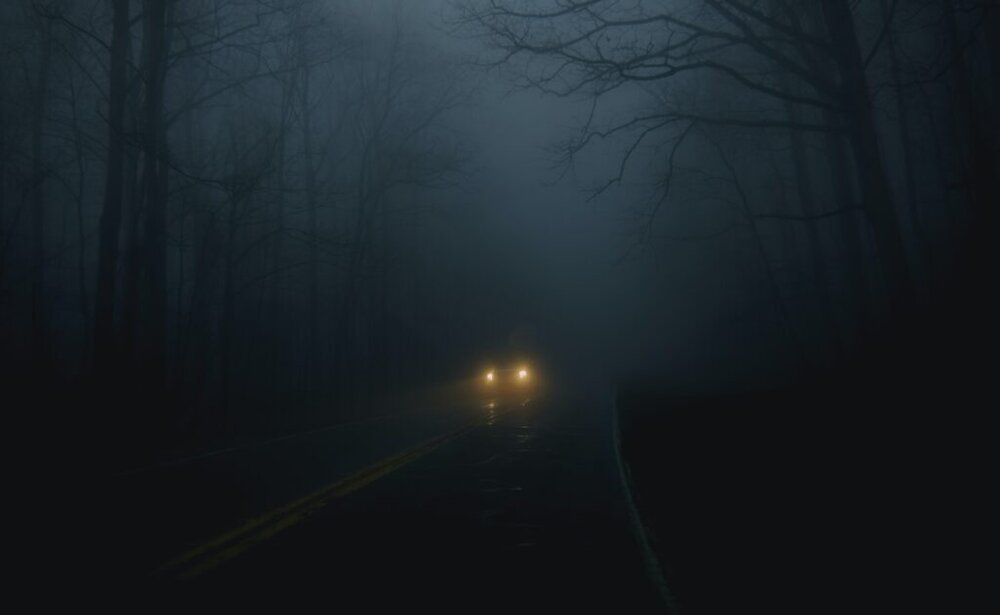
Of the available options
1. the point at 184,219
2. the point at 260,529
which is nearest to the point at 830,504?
the point at 260,529

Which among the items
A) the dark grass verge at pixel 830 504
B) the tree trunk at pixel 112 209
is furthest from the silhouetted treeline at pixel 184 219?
the dark grass verge at pixel 830 504

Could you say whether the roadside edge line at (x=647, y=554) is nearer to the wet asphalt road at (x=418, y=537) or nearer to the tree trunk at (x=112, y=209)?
the wet asphalt road at (x=418, y=537)

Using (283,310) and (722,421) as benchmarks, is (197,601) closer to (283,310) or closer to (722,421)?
(722,421)

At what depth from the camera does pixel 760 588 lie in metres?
4.53

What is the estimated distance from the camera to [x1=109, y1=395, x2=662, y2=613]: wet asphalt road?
4535 mm

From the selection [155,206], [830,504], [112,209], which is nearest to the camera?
[830,504]

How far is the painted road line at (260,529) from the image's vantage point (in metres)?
5.03

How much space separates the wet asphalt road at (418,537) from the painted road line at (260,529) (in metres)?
0.03

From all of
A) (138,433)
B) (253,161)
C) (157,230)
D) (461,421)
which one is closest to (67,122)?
(253,161)

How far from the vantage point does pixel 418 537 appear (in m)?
6.15

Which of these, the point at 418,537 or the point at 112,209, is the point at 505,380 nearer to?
the point at 112,209

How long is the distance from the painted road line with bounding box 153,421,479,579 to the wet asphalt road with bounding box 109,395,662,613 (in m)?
0.03

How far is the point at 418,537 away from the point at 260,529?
145 centimetres

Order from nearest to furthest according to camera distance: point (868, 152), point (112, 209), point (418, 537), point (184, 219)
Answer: point (418, 537), point (868, 152), point (112, 209), point (184, 219)
